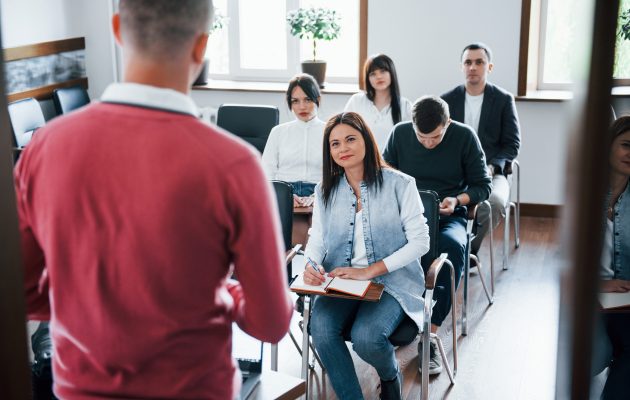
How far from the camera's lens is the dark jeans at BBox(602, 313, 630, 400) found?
2.52 metres

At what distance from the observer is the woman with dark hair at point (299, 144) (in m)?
4.45

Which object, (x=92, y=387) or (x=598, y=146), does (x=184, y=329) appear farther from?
(x=598, y=146)

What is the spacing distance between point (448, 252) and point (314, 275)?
3.31 ft

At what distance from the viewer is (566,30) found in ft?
19.4

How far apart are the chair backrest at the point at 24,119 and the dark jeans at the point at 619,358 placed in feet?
13.6

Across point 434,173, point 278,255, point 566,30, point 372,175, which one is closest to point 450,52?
point 566,30

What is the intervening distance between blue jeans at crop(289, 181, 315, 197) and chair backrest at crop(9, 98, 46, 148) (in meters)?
2.14

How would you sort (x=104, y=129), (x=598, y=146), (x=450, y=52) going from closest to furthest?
(x=598, y=146) < (x=104, y=129) < (x=450, y=52)

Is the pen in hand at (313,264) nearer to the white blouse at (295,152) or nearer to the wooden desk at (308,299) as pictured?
the wooden desk at (308,299)

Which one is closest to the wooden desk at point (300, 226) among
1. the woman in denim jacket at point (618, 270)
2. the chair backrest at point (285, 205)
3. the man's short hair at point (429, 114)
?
the chair backrest at point (285, 205)

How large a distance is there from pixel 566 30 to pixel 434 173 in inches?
107

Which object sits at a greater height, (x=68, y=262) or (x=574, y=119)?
(x=574, y=119)

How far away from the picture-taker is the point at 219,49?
687 centimetres

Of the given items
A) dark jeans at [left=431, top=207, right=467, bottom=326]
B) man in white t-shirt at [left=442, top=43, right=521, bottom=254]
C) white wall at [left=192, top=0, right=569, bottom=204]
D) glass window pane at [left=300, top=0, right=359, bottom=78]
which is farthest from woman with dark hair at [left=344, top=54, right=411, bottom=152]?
glass window pane at [left=300, top=0, right=359, bottom=78]
